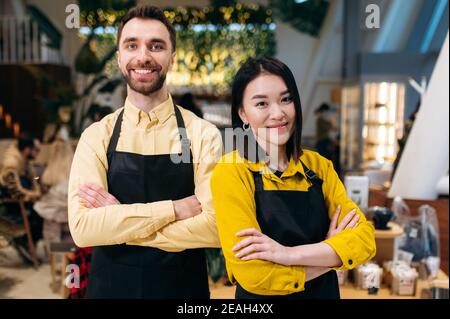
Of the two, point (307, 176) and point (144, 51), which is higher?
point (144, 51)

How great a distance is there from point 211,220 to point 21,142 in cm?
428

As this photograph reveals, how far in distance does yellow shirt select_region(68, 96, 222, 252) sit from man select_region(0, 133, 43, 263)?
7.64ft

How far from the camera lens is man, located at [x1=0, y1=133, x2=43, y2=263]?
3.68m

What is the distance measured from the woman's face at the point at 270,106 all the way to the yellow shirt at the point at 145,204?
96 millimetres

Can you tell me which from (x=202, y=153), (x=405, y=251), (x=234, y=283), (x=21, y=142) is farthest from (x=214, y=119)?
(x=21, y=142)

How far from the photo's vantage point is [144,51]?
1.04 meters

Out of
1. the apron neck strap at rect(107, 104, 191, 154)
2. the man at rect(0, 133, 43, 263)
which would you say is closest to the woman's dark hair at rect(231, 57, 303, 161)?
the apron neck strap at rect(107, 104, 191, 154)

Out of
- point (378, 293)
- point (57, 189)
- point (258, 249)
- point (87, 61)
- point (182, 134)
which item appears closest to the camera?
point (258, 249)

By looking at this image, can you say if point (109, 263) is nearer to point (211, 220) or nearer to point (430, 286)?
point (211, 220)

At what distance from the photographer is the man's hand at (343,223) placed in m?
1.03

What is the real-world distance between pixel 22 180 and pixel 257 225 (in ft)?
11.3

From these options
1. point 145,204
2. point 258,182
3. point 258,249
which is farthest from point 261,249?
point 145,204

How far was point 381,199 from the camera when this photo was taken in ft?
12.4

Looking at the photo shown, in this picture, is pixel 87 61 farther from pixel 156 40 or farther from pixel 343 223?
pixel 343 223
